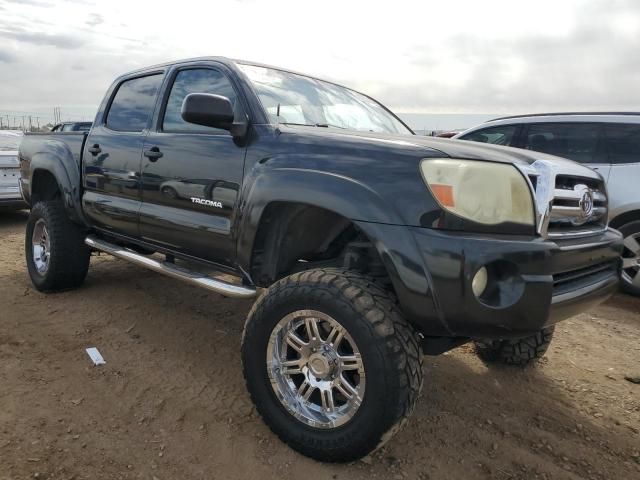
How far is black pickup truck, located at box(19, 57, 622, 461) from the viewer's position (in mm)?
2064

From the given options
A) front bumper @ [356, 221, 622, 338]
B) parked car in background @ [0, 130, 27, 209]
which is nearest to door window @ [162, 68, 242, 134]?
front bumper @ [356, 221, 622, 338]

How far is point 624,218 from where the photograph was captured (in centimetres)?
520

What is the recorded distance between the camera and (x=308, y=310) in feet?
7.63

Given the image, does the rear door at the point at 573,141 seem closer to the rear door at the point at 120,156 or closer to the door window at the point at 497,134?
the door window at the point at 497,134

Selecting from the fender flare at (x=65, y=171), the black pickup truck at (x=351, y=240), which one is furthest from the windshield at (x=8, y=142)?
the black pickup truck at (x=351, y=240)

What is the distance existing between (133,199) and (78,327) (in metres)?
1.09

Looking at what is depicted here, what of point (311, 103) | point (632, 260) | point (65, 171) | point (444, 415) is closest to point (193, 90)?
point (311, 103)

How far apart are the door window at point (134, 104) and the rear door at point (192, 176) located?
0.25 meters

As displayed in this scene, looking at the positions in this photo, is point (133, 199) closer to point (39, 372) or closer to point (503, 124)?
point (39, 372)

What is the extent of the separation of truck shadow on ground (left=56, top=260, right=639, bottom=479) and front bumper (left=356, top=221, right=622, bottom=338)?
703 mm

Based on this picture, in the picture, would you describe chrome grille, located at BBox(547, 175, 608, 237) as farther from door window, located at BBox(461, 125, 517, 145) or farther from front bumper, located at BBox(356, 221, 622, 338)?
door window, located at BBox(461, 125, 517, 145)

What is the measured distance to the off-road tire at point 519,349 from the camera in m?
3.29

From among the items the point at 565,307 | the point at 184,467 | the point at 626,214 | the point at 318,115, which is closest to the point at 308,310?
the point at 184,467

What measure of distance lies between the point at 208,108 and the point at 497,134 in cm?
444
